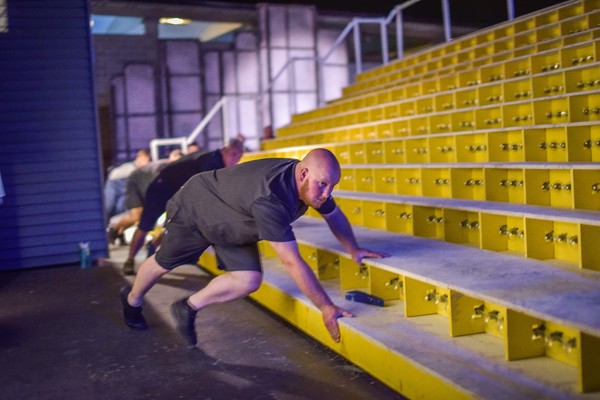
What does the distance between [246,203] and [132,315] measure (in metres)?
1.35

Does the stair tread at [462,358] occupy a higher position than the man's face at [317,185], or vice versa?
the man's face at [317,185]

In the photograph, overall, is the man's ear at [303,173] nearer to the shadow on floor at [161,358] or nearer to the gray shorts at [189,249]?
the gray shorts at [189,249]

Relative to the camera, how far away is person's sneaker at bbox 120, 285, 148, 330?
159 inches

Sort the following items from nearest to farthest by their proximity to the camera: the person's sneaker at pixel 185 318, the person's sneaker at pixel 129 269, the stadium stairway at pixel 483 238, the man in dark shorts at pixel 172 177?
the stadium stairway at pixel 483 238, the person's sneaker at pixel 185 318, the man in dark shorts at pixel 172 177, the person's sneaker at pixel 129 269

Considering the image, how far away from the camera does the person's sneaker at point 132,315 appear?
4.05m

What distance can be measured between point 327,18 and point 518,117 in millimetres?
11207

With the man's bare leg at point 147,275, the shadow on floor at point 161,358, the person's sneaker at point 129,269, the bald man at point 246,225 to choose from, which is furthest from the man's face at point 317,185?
the person's sneaker at point 129,269

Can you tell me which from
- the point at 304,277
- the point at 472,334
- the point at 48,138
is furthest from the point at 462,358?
the point at 48,138

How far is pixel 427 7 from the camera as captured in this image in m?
14.4

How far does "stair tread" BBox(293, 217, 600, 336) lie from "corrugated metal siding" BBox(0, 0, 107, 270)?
3.80 metres

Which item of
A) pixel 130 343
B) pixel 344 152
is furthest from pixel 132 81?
pixel 130 343

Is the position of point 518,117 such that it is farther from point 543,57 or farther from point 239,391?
point 239,391

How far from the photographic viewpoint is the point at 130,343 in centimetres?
383

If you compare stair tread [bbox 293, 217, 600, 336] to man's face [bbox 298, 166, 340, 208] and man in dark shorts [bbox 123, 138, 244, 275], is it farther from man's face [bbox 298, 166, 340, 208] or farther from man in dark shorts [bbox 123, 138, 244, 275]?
man in dark shorts [bbox 123, 138, 244, 275]
